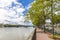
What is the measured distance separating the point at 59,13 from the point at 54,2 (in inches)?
69.3

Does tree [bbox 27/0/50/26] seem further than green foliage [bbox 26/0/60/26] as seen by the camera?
Yes

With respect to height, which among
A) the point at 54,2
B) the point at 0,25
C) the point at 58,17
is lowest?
the point at 0,25

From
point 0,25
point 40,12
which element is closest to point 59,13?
point 40,12

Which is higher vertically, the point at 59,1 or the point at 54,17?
the point at 59,1

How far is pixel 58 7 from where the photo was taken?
23797mm

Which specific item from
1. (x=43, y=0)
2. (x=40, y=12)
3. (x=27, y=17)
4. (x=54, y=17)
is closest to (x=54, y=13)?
(x=54, y=17)

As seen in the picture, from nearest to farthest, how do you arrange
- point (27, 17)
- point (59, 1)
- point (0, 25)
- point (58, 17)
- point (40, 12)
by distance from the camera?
point (59, 1) → point (58, 17) → point (40, 12) → point (27, 17) → point (0, 25)

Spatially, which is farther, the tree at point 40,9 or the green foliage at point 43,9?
the tree at point 40,9

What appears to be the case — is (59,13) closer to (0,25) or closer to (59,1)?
(59,1)

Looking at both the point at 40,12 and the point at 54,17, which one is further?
the point at 40,12

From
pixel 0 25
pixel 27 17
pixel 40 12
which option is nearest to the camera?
pixel 40 12

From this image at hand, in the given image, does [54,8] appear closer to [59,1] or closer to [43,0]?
[59,1]

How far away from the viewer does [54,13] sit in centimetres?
2456

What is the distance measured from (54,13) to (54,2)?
→ 1.44 meters
